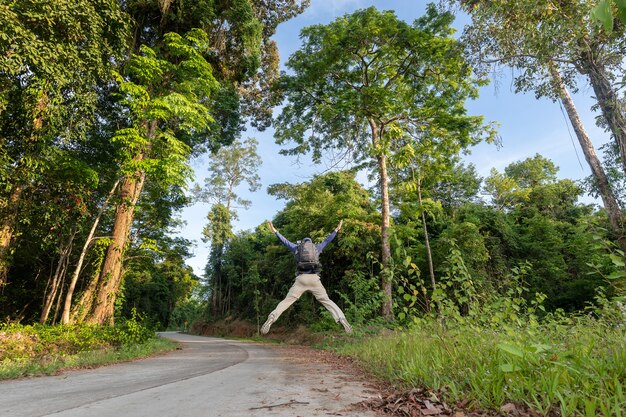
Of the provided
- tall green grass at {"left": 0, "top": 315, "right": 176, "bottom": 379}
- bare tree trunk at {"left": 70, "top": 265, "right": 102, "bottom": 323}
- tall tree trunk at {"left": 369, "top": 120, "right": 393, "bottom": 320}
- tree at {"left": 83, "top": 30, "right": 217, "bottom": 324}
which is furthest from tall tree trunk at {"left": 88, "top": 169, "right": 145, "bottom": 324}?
tall tree trunk at {"left": 369, "top": 120, "right": 393, "bottom": 320}

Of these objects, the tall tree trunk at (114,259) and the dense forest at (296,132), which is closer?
the dense forest at (296,132)

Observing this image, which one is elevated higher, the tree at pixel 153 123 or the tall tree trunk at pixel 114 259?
the tree at pixel 153 123

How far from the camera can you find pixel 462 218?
2152cm

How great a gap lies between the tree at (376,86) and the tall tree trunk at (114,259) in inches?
254

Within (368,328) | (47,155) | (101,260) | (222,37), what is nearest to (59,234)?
(101,260)

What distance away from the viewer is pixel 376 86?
13.2 metres

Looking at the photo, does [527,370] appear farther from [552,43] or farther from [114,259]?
[114,259]

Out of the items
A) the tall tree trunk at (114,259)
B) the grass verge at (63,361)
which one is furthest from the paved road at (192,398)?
the tall tree trunk at (114,259)

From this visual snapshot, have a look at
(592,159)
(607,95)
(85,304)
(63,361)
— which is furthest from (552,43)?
(85,304)

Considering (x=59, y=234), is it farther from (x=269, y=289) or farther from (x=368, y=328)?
(x=269, y=289)

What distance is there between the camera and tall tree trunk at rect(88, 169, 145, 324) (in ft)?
33.9

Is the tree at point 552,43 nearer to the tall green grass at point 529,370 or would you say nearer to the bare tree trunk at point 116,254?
the tall green grass at point 529,370

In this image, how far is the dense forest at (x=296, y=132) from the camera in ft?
23.1

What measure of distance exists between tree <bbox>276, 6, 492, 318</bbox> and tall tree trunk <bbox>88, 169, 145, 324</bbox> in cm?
644
